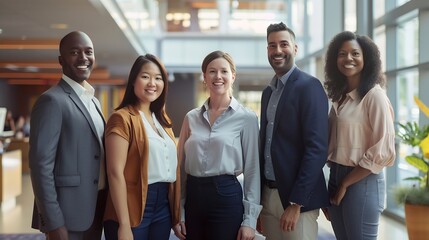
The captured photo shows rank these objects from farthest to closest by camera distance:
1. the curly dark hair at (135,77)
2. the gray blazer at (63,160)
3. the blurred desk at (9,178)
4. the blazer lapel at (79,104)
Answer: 1. the blurred desk at (9,178)
2. the curly dark hair at (135,77)
3. the blazer lapel at (79,104)
4. the gray blazer at (63,160)

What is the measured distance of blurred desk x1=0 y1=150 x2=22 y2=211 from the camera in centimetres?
785

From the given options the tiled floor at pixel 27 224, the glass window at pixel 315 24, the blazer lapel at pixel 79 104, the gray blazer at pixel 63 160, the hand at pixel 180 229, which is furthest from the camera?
the glass window at pixel 315 24

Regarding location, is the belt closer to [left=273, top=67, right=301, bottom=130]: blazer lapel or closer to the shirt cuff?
the shirt cuff

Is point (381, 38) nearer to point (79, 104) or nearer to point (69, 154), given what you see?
point (79, 104)

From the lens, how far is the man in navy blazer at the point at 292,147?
8.04ft

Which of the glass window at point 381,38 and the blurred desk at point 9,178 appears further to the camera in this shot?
the blurred desk at point 9,178

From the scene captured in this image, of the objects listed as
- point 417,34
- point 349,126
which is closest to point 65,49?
point 349,126

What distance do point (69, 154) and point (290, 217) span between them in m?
1.17

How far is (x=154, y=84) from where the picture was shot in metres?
2.53

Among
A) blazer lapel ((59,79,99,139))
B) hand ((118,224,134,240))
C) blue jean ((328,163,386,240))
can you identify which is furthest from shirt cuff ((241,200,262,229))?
blazer lapel ((59,79,99,139))

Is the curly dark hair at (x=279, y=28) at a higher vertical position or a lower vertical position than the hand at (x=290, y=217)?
higher

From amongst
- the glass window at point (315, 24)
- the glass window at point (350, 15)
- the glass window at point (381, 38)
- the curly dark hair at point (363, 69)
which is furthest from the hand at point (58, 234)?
the glass window at point (315, 24)

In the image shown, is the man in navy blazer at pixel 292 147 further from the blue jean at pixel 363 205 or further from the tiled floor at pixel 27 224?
the tiled floor at pixel 27 224

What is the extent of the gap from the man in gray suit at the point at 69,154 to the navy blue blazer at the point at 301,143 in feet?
3.13
